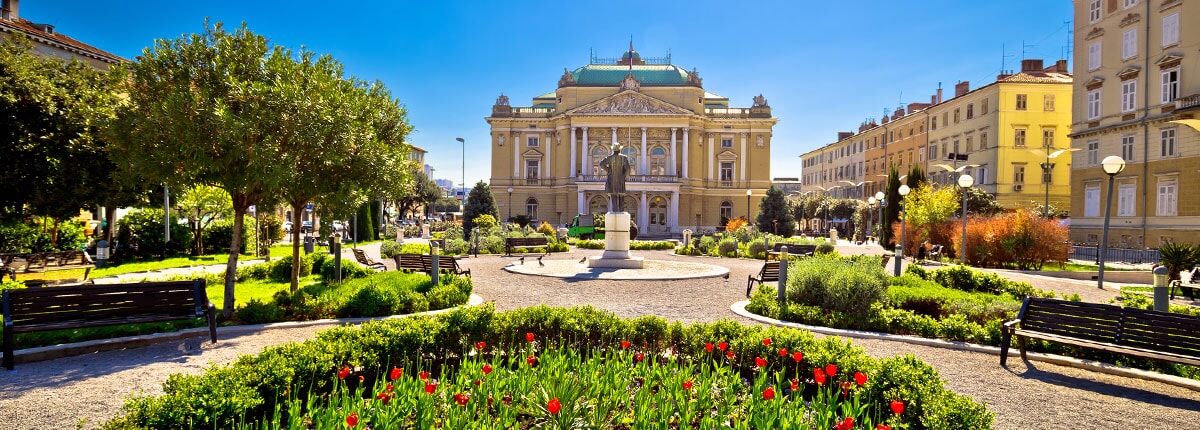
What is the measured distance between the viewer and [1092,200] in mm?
29719

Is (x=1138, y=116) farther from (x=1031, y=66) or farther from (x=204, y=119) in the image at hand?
(x=204, y=119)

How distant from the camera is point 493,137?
201 ft

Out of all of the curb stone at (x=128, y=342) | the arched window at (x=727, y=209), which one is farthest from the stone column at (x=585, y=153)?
the curb stone at (x=128, y=342)

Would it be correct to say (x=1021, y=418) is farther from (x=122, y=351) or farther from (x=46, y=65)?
(x=46, y=65)

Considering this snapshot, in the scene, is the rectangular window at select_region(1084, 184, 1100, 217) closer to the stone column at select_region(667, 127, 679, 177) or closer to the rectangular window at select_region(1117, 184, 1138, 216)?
the rectangular window at select_region(1117, 184, 1138, 216)

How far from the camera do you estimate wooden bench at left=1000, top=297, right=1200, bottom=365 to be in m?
6.17

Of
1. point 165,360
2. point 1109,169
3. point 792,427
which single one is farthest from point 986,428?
point 1109,169

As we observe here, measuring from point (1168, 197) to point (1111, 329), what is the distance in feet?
89.0

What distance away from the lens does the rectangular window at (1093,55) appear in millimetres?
29203

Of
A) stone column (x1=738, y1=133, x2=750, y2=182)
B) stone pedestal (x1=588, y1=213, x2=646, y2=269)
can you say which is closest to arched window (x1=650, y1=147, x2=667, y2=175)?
stone column (x1=738, y1=133, x2=750, y2=182)

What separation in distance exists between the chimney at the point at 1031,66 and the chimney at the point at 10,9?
66.1 m

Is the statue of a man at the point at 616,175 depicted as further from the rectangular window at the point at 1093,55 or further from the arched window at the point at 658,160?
the arched window at the point at 658,160

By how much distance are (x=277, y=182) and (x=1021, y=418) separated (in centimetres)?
923

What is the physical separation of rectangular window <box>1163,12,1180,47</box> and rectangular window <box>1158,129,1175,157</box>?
3828 mm
